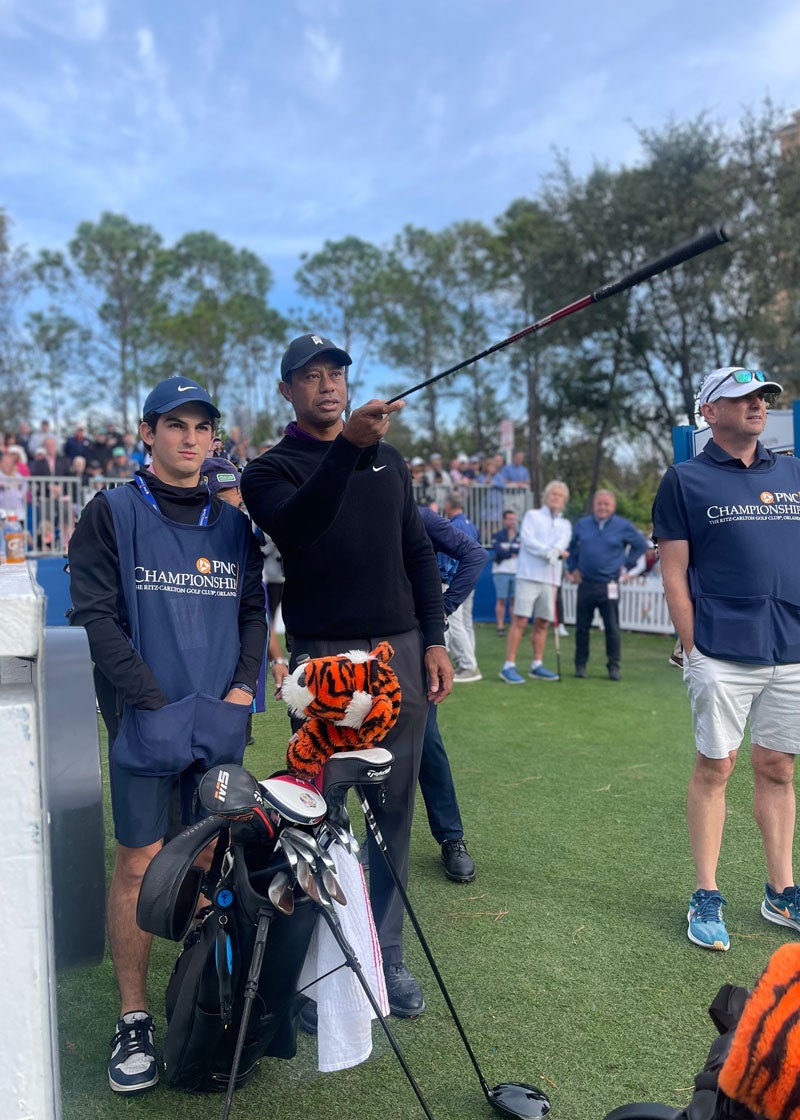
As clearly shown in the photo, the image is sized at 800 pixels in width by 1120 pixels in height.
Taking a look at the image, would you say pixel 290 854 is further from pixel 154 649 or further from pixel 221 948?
pixel 154 649

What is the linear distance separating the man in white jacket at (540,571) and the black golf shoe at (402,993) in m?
6.72

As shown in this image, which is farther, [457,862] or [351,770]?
[457,862]

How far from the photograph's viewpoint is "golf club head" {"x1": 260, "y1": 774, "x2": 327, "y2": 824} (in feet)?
7.06

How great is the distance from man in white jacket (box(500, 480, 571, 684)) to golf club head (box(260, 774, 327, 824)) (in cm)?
759

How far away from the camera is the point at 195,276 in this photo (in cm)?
4978

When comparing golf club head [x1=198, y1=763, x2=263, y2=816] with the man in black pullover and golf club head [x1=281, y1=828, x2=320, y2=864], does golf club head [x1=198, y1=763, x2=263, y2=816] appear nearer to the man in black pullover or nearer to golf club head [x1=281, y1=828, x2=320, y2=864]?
golf club head [x1=281, y1=828, x2=320, y2=864]

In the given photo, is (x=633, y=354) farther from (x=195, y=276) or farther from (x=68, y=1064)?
(x=195, y=276)

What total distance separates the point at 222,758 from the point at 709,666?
1.96 m

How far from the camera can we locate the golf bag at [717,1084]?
4.13 feet

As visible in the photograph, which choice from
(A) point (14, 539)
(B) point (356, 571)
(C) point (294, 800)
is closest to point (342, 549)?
(B) point (356, 571)

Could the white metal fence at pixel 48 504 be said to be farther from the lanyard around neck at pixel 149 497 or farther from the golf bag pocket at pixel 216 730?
the golf bag pocket at pixel 216 730

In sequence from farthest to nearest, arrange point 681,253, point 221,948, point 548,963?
point 548,963, point 221,948, point 681,253

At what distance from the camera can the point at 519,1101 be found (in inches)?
98.0

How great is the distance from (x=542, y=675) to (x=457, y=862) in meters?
5.69
